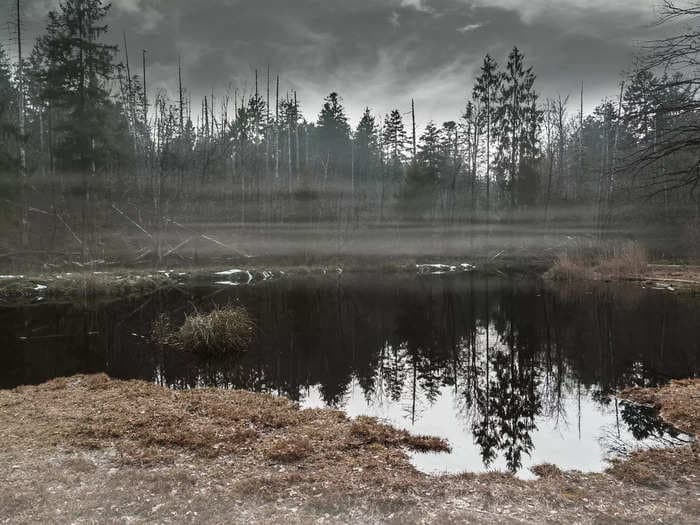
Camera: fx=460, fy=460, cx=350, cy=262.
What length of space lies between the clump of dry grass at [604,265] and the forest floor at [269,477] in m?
20.8

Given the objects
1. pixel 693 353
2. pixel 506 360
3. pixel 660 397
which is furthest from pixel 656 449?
pixel 693 353

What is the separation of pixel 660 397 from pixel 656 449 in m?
2.43

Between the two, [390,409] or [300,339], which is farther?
[300,339]

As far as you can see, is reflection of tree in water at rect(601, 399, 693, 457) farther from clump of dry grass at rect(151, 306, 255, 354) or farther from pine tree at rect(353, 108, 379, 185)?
pine tree at rect(353, 108, 379, 185)

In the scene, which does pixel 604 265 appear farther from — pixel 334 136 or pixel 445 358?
pixel 334 136

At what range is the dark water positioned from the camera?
22.4 ft

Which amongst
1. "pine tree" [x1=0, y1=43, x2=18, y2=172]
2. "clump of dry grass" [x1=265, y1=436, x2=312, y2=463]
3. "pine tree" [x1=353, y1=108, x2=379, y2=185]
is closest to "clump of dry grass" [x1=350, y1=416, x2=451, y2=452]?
"clump of dry grass" [x1=265, y1=436, x2=312, y2=463]

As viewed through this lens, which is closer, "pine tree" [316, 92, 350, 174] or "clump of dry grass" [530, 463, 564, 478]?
"clump of dry grass" [530, 463, 564, 478]

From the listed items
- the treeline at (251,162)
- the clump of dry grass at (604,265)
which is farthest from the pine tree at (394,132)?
the clump of dry grass at (604,265)

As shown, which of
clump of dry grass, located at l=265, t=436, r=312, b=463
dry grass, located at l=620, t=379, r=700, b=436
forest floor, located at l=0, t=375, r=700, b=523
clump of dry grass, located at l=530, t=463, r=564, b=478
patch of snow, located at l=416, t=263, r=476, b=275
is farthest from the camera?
patch of snow, located at l=416, t=263, r=476, b=275

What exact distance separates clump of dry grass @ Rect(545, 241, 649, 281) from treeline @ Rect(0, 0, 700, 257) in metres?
3.75

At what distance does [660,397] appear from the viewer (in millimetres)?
7707

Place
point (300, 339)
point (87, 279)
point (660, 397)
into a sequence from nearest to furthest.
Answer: point (660, 397)
point (300, 339)
point (87, 279)

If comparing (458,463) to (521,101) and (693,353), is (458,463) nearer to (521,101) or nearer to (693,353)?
(693,353)
